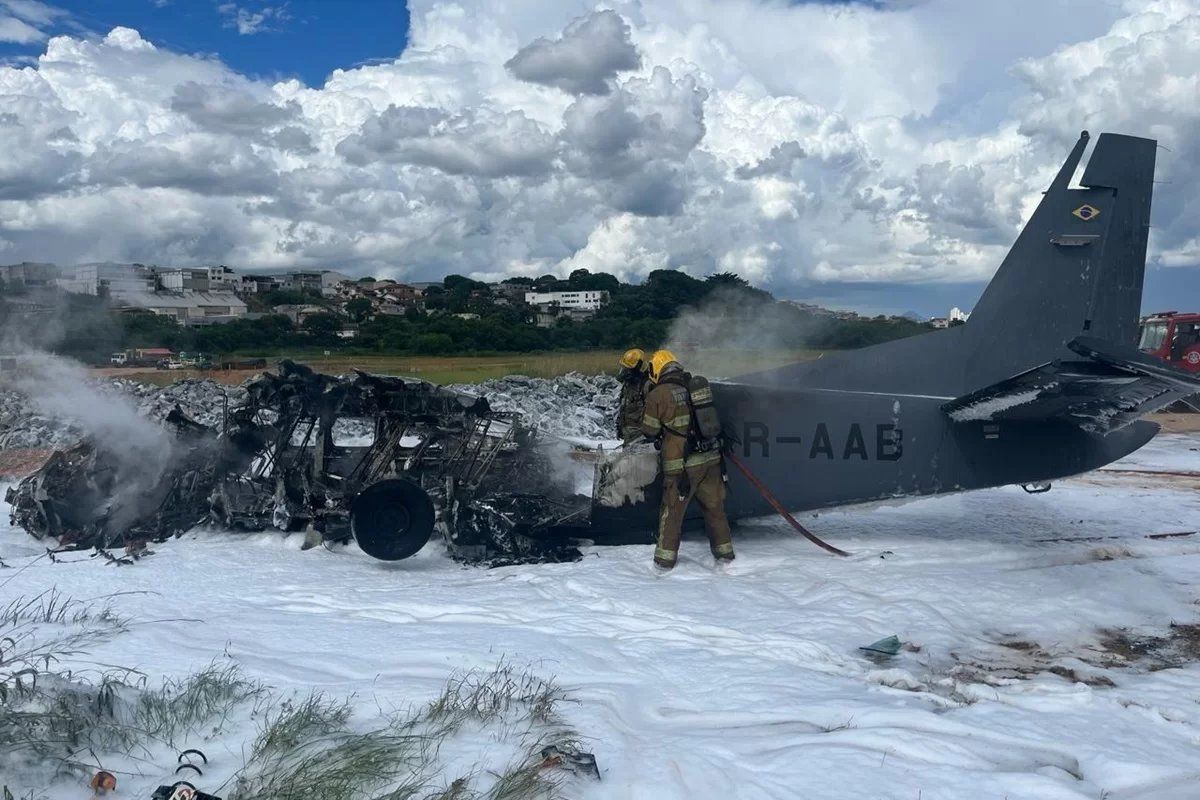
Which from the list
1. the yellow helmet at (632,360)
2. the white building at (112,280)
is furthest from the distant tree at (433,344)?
the yellow helmet at (632,360)

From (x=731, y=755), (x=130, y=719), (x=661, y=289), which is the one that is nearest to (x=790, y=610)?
(x=731, y=755)

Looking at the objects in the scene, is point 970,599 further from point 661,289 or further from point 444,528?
point 661,289

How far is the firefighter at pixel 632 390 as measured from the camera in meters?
9.36

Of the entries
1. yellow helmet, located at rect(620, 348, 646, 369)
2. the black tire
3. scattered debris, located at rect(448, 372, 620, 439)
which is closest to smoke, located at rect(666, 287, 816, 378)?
yellow helmet, located at rect(620, 348, 646, 369)

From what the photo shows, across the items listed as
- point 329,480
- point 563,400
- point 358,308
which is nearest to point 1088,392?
point 329,480

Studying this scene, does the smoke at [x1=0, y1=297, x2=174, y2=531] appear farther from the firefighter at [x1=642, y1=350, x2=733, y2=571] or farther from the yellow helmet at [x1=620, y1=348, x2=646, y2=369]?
the firefighter at [x1=642, y1=350, x2=733, y2=571]

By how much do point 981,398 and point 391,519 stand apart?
17.5 ft

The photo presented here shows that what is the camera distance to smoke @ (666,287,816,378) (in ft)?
33.0

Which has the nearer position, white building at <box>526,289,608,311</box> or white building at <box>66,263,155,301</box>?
white building at <box>66,263,155,301</box>

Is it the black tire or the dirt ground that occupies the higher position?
the dirt ground

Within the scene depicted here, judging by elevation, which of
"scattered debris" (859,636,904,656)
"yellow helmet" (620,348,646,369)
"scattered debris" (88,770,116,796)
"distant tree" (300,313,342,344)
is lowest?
"scattered debris" (859,636,904,656)

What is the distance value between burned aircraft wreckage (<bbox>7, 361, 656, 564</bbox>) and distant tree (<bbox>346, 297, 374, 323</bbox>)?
5.02m

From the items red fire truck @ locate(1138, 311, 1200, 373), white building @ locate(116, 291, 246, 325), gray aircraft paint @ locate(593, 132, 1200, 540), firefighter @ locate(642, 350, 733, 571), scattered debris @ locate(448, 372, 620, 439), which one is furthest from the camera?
red fire truck @ locate(1138, 311, 1200, 373)

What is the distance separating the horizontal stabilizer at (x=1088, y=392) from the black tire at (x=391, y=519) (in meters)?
4.97
